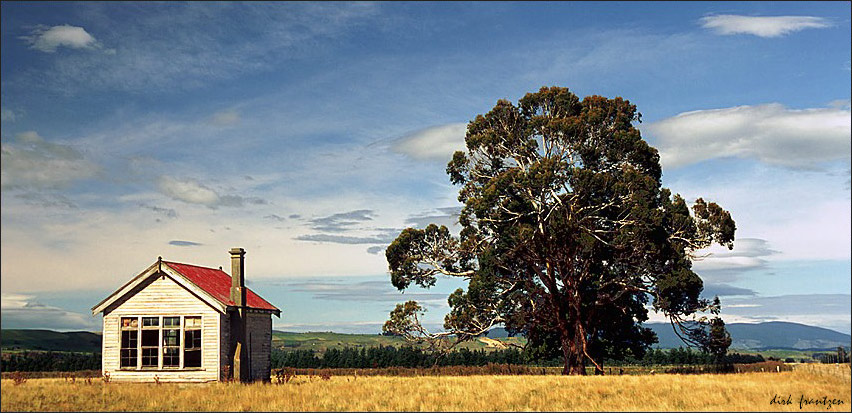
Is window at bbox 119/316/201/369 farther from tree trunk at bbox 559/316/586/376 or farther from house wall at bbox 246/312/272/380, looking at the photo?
tree trunk at bbox 559/316/586/376

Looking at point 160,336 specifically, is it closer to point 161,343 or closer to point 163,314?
point 161,343

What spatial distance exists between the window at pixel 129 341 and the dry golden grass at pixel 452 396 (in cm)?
144

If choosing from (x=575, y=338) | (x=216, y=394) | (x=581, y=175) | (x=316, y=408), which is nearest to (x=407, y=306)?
(x=575, y=338)

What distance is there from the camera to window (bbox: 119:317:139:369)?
1337 inches

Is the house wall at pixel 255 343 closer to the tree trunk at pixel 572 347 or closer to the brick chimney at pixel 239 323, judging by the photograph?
the brick chimney at pixel 239 323

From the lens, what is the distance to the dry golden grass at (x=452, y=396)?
80.6 ft

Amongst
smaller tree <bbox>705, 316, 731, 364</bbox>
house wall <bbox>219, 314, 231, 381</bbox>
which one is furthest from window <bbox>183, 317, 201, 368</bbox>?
smaller tree <bbox>705, 316, 731, 364</bbox>

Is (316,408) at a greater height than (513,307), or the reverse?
(513,307)

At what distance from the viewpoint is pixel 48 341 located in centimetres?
11956

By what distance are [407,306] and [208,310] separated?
1471cm

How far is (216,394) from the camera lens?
94.3ft

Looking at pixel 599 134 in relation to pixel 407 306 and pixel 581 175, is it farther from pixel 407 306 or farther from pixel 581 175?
pixel 407 306
